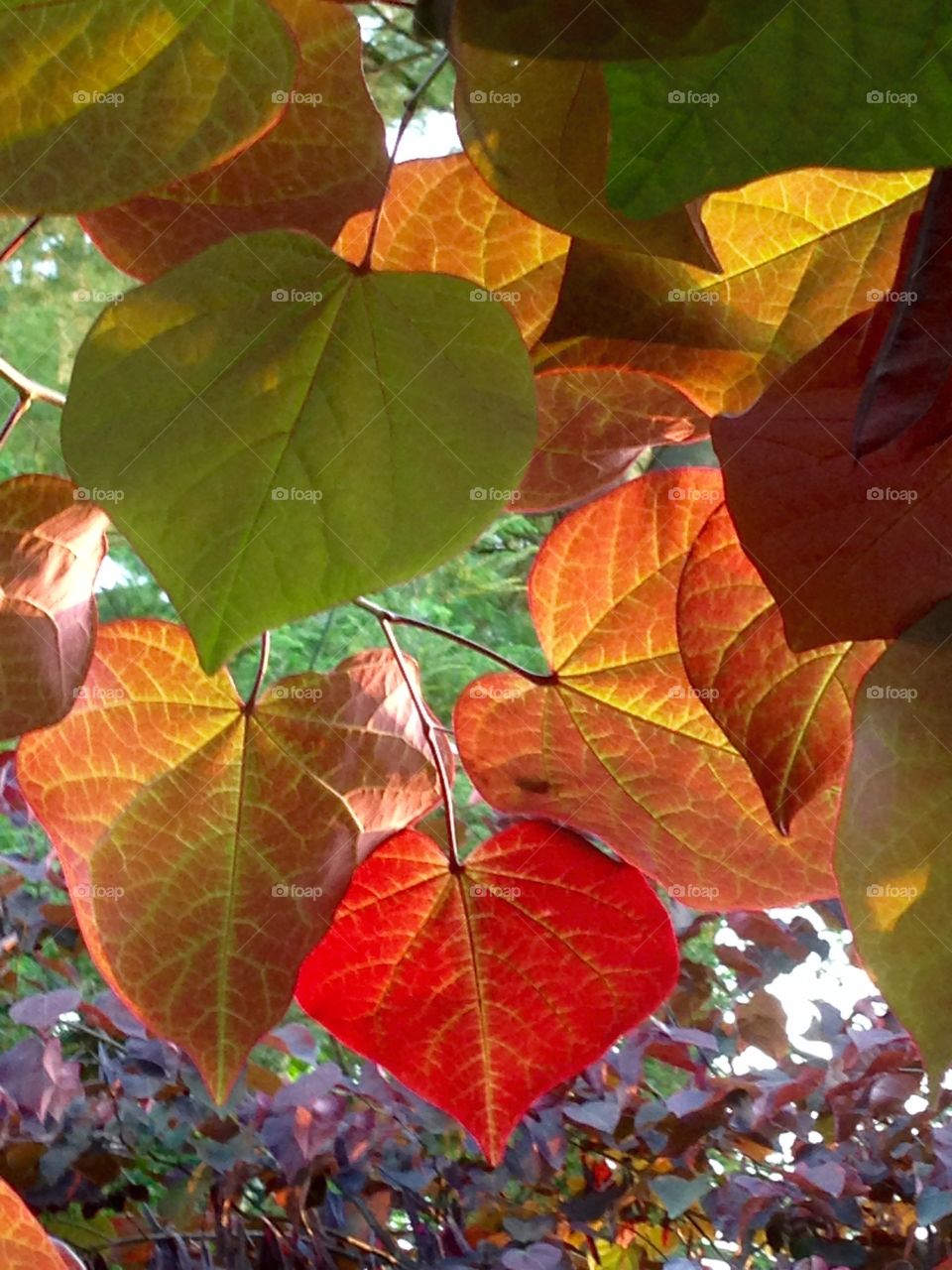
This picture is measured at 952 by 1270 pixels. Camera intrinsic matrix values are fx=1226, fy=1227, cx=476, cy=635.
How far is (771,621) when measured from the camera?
0.57 feet

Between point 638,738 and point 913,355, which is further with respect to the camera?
point 638,738

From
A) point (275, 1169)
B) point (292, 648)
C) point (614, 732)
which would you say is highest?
point (614, 732)

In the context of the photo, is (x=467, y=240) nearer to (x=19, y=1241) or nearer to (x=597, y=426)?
(x=597, y=426)

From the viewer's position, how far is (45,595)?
19 centimetres

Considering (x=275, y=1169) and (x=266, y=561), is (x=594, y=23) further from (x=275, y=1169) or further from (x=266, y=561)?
(x=275, y=1169)

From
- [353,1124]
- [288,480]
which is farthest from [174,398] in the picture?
[353,1124]

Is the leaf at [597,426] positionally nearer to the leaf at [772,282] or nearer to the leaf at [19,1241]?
the leaf at [772,282]

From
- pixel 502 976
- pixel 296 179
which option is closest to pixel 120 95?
pixel 296 179

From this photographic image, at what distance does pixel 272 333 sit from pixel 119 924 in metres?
0.10

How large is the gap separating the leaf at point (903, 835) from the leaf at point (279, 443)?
51mm

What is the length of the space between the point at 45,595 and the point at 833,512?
4.6 inches

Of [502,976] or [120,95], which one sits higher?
[120,95]

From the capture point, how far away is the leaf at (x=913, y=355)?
11 cm

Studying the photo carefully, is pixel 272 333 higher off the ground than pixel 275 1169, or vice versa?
pixel 272 333
